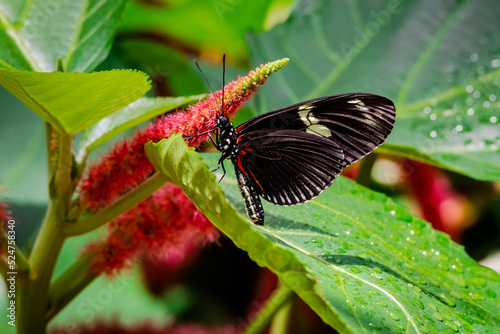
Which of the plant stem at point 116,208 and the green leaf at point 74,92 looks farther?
the plant stem at point 116,208

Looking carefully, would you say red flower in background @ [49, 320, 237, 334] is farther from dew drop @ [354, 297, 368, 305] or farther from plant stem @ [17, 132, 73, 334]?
dew drop @ [354, 297, 368, 305]

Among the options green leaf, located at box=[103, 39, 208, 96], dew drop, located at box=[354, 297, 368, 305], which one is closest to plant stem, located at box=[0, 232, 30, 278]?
dew drop, located at box=[354, 297, 368, 305]

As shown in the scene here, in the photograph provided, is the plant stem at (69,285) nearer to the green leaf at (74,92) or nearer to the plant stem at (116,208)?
the plant stem at (116,208)

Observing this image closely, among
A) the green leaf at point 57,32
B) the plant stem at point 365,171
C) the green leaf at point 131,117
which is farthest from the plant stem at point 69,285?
the plant stem at point 365,171

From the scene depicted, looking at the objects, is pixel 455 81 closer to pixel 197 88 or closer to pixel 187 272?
pixel 197 88

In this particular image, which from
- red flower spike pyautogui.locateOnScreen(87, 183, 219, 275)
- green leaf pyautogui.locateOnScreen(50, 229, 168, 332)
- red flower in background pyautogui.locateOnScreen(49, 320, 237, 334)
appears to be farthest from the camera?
green leaf pyautogui.locateOnScreen(50, 229, 168, 332)

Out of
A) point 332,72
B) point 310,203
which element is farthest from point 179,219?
point 332,72
